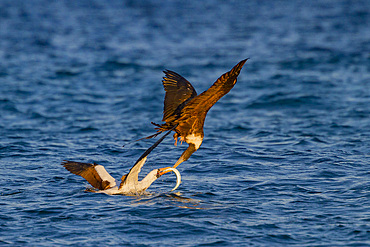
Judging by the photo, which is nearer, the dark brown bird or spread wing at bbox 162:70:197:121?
the dark brown bird

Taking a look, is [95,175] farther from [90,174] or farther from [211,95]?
[211,95]

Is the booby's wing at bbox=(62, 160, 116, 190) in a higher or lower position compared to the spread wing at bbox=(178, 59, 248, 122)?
lower

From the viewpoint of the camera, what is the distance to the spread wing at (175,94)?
27.0 feet

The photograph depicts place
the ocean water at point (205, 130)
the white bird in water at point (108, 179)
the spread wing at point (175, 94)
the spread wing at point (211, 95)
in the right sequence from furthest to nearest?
the spread wing at point (175, 94) < the white bird in water at point (108, 179) < the ocean water at point (205, 130) < the spread wing at point (211, 95)

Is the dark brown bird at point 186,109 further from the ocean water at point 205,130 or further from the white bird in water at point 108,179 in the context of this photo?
the ocean water at point 205,130

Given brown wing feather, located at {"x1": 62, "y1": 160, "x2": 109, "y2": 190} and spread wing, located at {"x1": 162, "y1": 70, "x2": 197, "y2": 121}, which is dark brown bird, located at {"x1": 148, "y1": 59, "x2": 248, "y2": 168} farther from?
brown wing feather, located at {"x1": 62, "y1": 160, "x2": 109, "y2": 190}

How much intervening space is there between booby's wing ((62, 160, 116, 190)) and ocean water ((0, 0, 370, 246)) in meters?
0.19

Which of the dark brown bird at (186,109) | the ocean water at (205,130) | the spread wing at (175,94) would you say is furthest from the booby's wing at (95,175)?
the spread wing at (175,94)

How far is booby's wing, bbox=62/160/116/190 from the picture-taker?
811 cm

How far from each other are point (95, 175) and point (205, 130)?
16.4 feet

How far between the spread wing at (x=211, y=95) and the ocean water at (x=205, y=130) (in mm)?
1311

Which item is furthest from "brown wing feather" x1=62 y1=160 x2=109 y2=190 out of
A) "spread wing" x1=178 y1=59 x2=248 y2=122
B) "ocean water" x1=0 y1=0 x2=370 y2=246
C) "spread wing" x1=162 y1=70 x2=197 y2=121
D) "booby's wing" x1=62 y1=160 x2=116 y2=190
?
"spread wing" x1=178 y1=59 x2=248 y2=122

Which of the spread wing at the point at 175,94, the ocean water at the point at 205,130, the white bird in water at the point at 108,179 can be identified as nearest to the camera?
the ocean water at the point at 205,130

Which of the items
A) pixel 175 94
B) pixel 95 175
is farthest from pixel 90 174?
pixel 175 94
